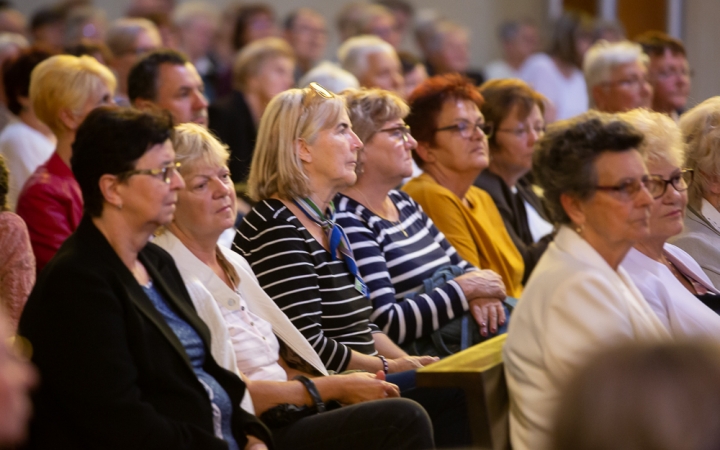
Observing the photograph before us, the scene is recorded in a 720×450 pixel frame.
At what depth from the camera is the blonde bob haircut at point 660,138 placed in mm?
2770

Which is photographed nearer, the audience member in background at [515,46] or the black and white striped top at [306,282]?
the black and white striped top at [306,282]

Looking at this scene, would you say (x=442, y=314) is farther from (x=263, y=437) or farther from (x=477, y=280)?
(x=263, y=437)

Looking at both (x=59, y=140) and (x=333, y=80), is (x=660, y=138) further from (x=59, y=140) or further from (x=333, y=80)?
(x=333, y=80)

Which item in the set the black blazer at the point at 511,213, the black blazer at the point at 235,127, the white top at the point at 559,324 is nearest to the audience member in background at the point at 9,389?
the white top at the point at 559,324

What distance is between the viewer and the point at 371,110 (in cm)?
334

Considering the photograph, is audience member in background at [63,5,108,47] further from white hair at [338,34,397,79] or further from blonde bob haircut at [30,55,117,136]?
blonde bob haircut at [30,55,117,136]

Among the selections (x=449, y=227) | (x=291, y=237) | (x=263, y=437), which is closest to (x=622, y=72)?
(x=449, y=227)

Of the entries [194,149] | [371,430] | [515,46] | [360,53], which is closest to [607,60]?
[360,53]

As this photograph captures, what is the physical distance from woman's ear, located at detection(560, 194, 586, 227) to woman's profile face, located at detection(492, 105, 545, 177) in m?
1.86

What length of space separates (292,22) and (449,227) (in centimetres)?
473

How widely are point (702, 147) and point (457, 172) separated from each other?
0.94m

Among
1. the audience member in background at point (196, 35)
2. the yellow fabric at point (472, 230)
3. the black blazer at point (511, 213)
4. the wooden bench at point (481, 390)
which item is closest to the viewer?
the wooden bench at point (481, 390)

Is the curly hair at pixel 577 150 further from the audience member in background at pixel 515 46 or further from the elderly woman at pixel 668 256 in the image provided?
the audience member in background at pixel 515 46

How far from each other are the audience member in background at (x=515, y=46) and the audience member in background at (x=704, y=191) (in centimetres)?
574
